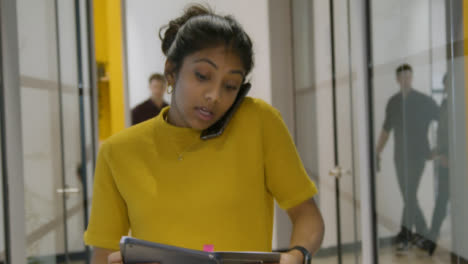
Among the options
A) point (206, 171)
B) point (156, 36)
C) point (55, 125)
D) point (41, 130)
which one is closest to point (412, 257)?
point (206, 171)

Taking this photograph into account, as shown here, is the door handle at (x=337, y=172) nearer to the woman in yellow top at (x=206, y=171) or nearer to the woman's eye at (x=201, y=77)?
the woman in yellow top at (x=206, y=171)

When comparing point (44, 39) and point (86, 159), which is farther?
point (86, 159)

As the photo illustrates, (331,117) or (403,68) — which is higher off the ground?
(403,68)

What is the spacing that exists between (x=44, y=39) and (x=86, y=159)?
116 centimetres

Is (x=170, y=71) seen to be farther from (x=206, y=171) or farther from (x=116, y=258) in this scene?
(x=116, y=258)

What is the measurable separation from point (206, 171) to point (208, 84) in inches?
8.1

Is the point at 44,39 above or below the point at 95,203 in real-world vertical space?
above

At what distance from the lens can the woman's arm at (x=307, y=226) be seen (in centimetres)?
100

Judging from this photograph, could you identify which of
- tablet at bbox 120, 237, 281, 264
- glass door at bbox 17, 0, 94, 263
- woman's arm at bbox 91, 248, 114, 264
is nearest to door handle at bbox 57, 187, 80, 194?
glass door at bbox 17, 0, 94, 263

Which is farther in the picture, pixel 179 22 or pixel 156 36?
pixel 156 36

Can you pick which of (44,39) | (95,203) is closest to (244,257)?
(95,203)

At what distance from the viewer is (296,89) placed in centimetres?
392

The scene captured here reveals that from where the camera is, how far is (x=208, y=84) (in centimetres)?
98

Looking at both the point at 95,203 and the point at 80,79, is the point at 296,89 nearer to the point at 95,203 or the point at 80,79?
the point at 80,79
